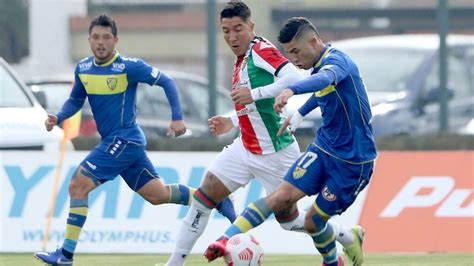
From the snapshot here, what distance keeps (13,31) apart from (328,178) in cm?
960

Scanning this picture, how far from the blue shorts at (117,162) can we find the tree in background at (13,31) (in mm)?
7077

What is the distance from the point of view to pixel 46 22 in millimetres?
20531

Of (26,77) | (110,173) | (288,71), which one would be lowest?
(26,77)

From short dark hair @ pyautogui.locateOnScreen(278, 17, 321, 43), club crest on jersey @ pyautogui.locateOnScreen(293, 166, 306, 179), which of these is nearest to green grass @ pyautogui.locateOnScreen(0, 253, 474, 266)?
club crest on jersey @ pyautogui.locateOnScreen(293, 166, 306, 179)

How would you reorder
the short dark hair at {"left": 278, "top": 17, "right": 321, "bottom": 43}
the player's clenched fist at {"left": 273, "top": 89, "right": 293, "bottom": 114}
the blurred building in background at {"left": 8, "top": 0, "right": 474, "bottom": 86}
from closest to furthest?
the player's clenched fist at {"left": 273, "top": 89, "right": 293, "bottom": 114} < the short dark hair at {"left": 278, "top": 17, "right": 321, "bottom": 43} < the blurred building in background at {"left": 8, "top": 0, "right": 474, "bottom": 86}

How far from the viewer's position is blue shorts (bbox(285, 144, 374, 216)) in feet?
34.3

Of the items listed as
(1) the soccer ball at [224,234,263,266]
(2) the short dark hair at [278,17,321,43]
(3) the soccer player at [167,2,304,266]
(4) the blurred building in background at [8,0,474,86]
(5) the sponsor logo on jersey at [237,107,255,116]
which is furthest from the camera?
(4) the blurred building in background at [8,0,474,86]

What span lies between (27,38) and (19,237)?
5.51 metres

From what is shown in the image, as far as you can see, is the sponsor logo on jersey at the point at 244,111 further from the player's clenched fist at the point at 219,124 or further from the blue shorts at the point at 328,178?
the blue shorts at the point at 328,178

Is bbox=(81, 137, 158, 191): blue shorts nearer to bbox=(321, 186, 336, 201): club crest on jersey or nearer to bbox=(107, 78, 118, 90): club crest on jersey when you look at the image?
bbox=(107, 78, 118, 90): club crest on jersey

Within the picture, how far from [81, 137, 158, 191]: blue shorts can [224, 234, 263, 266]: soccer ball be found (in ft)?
6.72

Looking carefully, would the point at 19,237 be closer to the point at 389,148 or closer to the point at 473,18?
the point at 389,148

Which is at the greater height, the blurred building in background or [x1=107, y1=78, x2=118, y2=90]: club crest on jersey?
[x1=107, y1=78, x2=118, y2=90]: club crest on jersey

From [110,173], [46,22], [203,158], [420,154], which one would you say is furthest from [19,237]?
[46,22]
